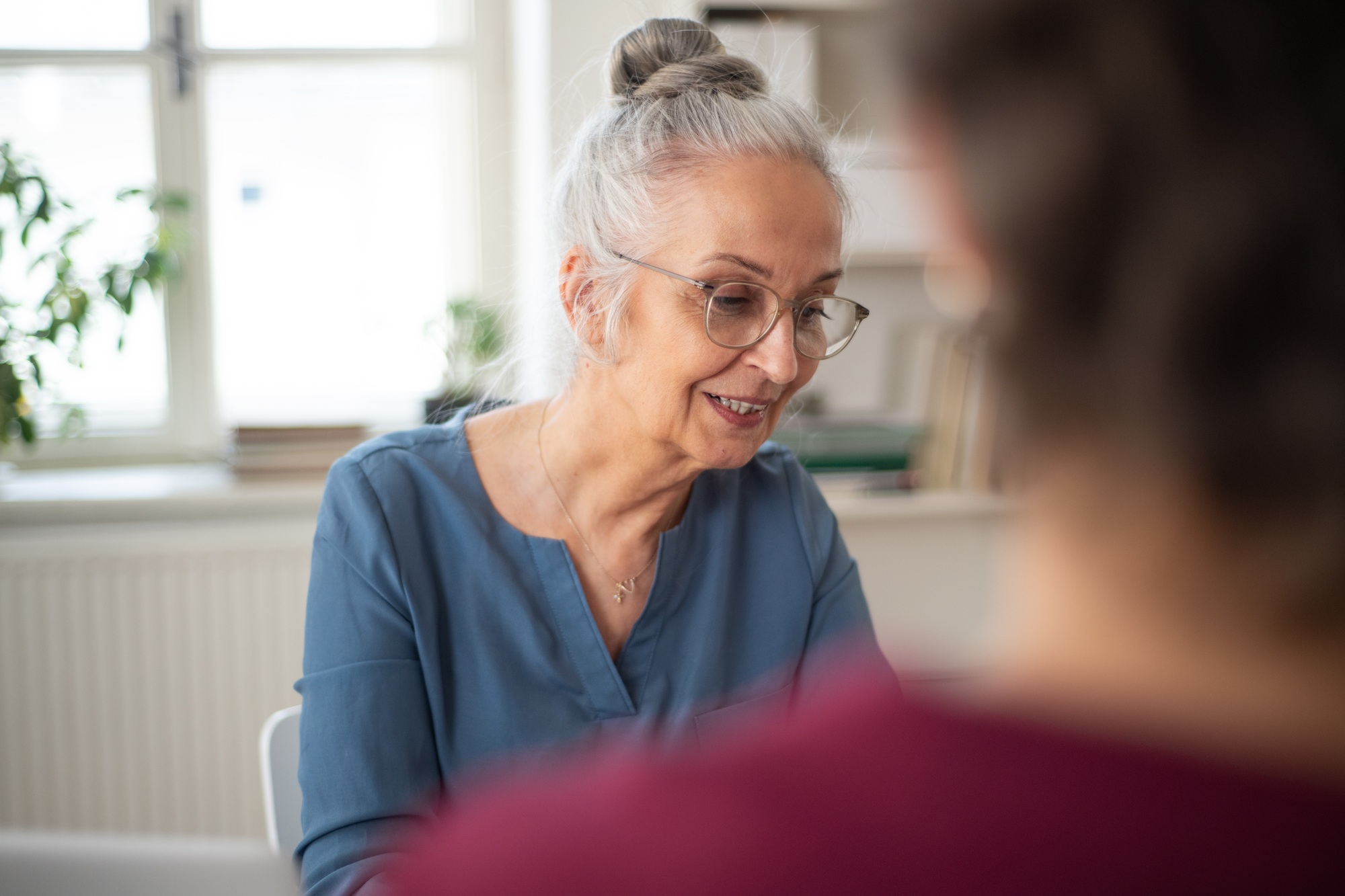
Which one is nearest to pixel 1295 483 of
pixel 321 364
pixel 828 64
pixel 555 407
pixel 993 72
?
pixel 993 72

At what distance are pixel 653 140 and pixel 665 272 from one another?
164 millimetres

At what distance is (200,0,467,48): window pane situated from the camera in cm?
246

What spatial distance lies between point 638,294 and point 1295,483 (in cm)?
98

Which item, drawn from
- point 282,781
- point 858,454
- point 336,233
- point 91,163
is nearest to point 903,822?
point 282,781

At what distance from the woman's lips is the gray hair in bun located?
0.45 feet

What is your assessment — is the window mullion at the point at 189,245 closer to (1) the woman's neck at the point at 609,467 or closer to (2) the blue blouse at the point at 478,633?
(2) the blue blouse at the point at 478,633

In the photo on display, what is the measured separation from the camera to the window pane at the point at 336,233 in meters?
2.54

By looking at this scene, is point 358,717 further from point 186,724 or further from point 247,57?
point 247,57

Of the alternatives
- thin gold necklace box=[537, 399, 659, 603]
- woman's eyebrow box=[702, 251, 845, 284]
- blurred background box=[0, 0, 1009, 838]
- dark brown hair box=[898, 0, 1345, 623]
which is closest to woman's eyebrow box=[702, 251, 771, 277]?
woman's eyebrow box=[702, 251, 845, 284]

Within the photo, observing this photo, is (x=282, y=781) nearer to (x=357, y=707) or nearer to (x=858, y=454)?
(x=357, y=707)

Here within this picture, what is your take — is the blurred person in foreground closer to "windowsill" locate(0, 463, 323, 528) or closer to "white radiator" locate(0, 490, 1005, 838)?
"white radiator" locate(0, 490, 1005, 838)

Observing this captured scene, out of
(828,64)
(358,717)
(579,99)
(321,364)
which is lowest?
(358,717)

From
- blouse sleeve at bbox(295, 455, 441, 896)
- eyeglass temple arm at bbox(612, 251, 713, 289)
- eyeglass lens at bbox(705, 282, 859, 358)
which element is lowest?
blouse sleeve at bbox(295, 455, 441, 896)

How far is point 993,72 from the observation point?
0.34 metres
